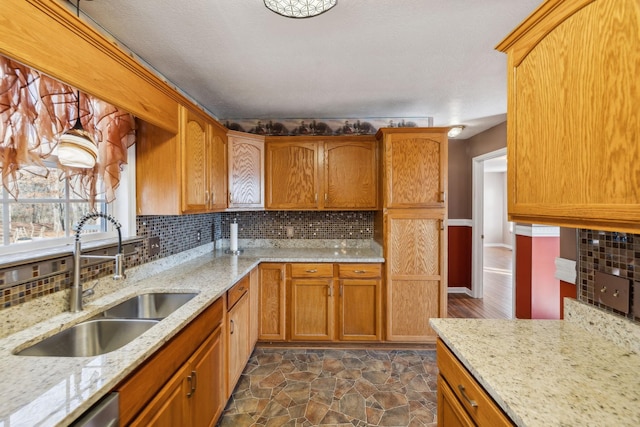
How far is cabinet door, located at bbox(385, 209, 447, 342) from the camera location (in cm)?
271

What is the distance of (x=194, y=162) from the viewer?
2084 mm

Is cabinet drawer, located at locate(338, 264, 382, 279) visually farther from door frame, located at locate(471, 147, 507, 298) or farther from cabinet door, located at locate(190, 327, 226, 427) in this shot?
door frame, located at locate(471, 147, 507, 298)

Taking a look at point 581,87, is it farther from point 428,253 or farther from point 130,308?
A: point 130,308

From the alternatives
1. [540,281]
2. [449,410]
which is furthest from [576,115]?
[540,281]

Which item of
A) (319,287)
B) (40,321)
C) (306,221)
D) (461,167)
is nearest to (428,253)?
(319,287)

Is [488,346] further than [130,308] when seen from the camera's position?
No

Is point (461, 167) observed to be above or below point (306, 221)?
above

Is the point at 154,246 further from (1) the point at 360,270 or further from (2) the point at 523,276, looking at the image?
(2) the point at 523,276

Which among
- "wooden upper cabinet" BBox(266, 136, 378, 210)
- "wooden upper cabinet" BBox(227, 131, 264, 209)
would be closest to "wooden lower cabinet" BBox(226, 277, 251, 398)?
"wooden upper cabinet" BBox(227, 131, 264, 209)

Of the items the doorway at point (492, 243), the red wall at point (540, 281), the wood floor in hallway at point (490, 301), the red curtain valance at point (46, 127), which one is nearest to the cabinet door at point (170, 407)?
the red curtain valance at point (46, 127)

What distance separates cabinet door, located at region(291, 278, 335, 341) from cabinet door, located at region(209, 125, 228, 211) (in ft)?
3.43

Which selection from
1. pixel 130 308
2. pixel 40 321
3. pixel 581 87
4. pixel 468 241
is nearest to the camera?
pixel 581 87

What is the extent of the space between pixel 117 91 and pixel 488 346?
6.30 feet

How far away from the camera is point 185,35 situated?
1.72m
